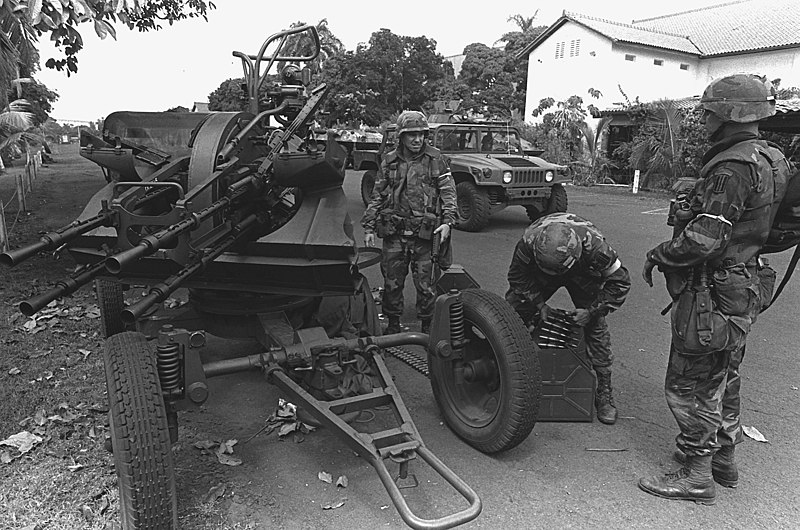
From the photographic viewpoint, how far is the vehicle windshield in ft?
37.7

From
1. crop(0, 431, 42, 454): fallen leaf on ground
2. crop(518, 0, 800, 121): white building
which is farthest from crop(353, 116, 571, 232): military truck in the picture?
crop(518, 0, 800, 121): white building

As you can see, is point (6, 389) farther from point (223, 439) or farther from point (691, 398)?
point (691, 398)

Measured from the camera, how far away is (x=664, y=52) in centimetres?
2761

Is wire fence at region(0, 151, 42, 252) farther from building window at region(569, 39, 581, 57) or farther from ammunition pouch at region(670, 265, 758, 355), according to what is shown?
building window at region(569, 39, 581, 57)

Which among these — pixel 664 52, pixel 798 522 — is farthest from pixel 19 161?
pixel 798 522

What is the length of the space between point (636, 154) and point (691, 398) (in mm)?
16306

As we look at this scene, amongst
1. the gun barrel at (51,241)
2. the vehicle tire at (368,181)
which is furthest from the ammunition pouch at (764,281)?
the vehicle tire at (368,181)

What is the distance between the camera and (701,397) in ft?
10.6

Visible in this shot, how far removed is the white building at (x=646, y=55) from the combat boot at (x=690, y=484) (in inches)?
949

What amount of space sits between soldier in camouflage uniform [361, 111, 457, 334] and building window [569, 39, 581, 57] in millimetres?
25879

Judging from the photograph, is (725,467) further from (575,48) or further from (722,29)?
(722,29)

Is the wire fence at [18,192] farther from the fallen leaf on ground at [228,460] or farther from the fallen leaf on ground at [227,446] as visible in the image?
the fallen leaf on ground at [228,460]

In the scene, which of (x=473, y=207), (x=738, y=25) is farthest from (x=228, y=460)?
(x=738, y=25)

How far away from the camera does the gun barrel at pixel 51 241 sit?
2559mm
